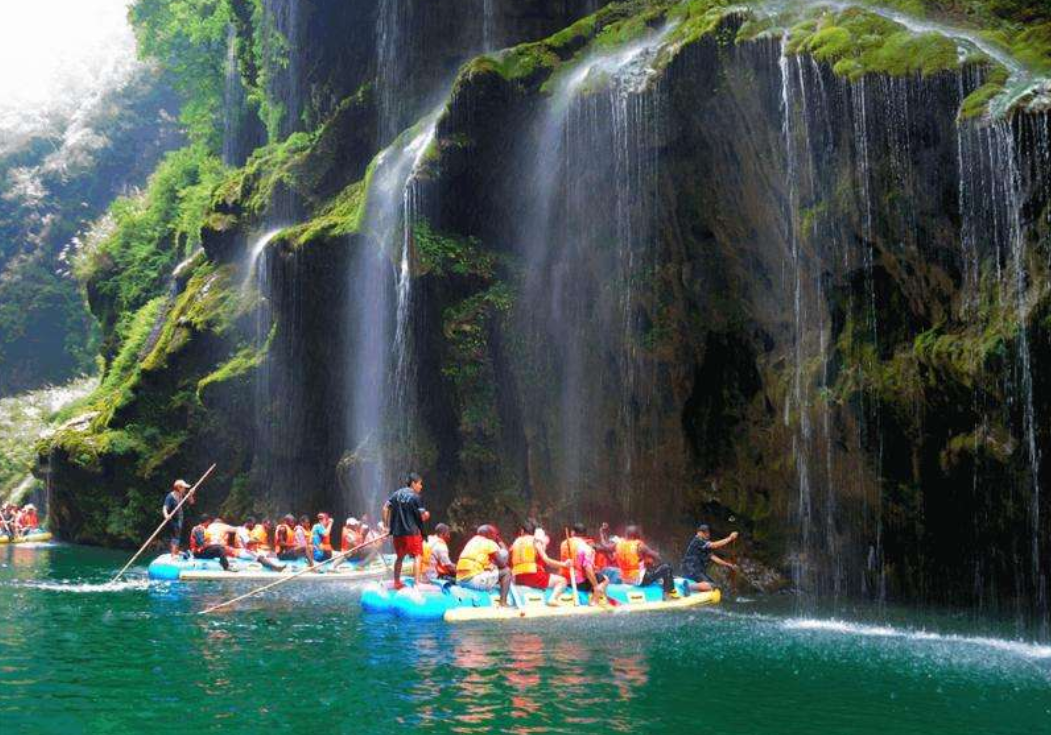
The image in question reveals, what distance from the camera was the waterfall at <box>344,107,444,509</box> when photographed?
24.1m

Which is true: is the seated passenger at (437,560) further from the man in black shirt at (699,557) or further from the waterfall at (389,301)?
the waterfall at (389,301)

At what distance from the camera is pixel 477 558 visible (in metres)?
16.3

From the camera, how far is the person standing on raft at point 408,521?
15890 mm

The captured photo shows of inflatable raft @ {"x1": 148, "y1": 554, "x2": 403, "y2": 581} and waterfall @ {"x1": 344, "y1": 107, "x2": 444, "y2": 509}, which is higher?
waterfall @ {"x1": 344, "y1": 107, "x2": 444, "y2": 509}

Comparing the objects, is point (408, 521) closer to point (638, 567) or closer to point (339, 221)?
point (638, 567)

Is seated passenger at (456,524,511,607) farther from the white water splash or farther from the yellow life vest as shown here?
the white water splash

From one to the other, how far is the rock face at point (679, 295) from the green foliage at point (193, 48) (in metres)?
13.5

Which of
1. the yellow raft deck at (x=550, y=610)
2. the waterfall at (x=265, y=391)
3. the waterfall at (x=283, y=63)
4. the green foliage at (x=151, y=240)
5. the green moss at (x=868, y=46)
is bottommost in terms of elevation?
the yellow raft deck at (x=550, y=610)

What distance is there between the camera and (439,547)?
16.8 meters

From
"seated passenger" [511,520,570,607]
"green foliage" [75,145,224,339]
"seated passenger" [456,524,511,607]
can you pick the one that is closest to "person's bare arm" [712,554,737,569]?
"seated passenger" [511,520,570,607]

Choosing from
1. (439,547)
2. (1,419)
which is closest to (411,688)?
(439,547)

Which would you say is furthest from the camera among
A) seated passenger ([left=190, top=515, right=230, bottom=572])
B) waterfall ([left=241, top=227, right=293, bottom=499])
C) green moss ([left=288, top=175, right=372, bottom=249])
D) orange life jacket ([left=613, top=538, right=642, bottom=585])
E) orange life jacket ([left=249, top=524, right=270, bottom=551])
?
waterfall ([left=241, top=227, right=293, bottom=499])

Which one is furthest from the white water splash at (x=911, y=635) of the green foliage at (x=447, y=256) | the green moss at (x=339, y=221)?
the green moss at (x=339, y=221)

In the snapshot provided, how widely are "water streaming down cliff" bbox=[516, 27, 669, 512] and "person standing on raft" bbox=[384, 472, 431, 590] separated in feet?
20.9
